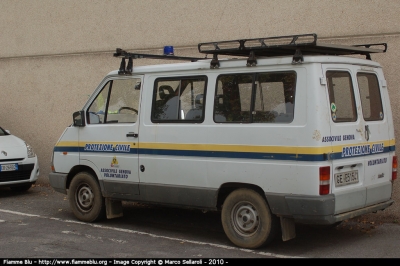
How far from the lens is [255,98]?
715cm

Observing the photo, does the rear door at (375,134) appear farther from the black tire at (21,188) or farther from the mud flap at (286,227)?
the black tire at (21,188)

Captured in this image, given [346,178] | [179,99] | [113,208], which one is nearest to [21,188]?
[113,208]

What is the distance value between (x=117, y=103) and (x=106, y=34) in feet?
15.2

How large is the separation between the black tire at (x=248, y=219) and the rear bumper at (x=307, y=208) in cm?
17

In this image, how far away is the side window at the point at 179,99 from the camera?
7.70m

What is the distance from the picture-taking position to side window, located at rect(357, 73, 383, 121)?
24.3 ft

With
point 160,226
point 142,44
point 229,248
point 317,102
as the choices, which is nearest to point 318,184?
point 317,102

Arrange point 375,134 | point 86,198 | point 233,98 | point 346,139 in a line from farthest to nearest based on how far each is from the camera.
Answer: point 86,198 → point 375,134 → point 233,98 → point 346,139

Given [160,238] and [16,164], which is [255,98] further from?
[16,164]

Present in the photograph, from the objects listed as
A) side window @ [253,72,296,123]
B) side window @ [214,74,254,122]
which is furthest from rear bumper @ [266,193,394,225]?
side window @ [214,74,254,122]

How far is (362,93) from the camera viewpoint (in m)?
7.37

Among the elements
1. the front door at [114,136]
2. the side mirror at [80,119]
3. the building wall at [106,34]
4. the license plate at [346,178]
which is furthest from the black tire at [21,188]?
the license plate at [346,178]

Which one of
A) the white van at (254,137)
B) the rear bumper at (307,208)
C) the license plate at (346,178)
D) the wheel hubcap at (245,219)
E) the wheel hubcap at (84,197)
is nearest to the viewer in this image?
the rear bumper at (307,208)

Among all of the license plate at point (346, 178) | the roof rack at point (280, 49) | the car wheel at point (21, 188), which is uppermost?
the roof rack at point (280, 49)
